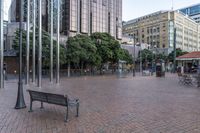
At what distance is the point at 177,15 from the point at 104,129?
117 meters

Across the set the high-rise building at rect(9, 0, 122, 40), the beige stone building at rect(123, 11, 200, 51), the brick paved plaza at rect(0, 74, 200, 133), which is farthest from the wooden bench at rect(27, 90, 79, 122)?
the beige stone building at rect(123, 11, 200, 51)

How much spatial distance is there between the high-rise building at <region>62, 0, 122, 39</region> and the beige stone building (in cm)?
3342

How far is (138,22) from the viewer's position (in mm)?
128250

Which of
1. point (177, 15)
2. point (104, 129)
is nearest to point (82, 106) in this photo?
point (104, 129)

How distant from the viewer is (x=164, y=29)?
116m

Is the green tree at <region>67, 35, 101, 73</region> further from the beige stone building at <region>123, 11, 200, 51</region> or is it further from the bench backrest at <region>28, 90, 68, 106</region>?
the beige stone building at <region>123, 11, 200, 51</region>

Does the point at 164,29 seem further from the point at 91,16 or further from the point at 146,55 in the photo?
the point at 91,16

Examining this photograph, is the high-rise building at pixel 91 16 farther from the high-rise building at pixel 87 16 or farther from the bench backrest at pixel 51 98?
the bench backrest at pixel 51 98

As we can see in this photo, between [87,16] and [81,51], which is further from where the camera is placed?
[87,16]

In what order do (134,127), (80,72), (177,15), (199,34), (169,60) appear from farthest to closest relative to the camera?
(199,34), (177,15), (169,60), (80,72), (134,127)

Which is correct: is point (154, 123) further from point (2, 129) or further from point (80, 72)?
point (80, 72)

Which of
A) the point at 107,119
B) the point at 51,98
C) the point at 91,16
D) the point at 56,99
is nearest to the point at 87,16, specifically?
the point at 91,16

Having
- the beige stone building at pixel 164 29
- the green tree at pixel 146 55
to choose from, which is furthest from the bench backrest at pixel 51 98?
the beige stone building at pixel 164 29

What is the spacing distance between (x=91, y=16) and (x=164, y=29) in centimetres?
5340
